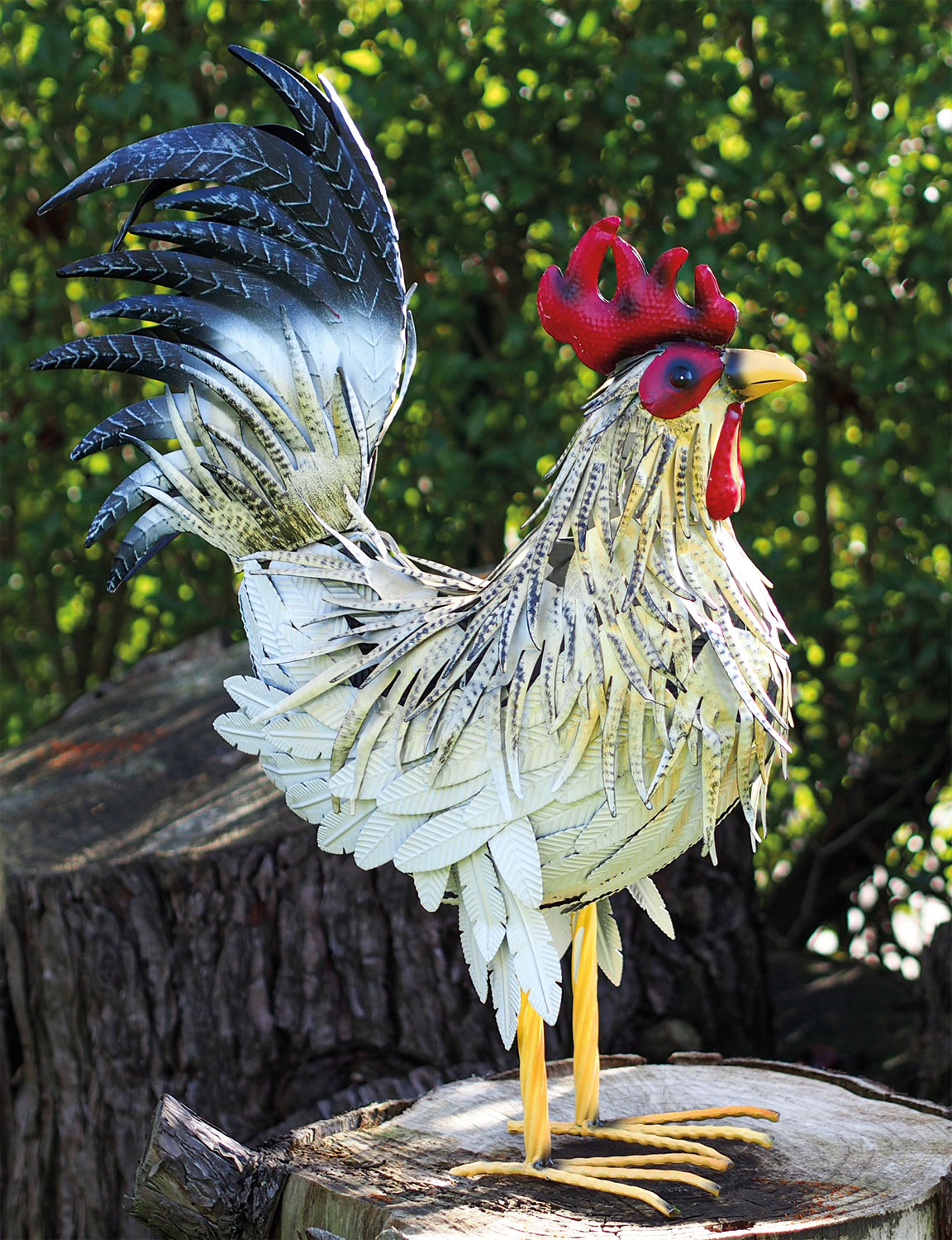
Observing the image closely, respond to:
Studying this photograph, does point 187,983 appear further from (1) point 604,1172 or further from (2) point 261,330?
(2) point 261,330

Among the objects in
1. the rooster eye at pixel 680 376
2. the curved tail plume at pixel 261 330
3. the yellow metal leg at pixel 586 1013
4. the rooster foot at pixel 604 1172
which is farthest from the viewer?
the yellow metal leg at pixel 586 1013

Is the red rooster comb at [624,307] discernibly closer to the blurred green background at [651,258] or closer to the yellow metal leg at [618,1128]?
the yellow metal leg at [618,1128]

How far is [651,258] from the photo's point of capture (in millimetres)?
3568

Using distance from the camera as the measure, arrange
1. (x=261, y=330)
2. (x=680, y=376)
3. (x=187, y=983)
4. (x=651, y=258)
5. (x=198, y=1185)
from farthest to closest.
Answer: (x=651, y=258), (x=187, y=983), (x=261, y=330), (x=198, y=1185), (x=680, y=376)

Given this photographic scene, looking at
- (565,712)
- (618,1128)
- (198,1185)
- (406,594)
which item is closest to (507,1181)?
(618,1128)

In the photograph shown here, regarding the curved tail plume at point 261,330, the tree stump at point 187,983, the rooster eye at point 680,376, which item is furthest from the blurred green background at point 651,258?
the rooster eye at point 680,376

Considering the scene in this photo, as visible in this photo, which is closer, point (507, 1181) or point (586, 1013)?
point (507, 1181)

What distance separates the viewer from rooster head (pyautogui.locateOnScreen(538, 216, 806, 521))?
1.67m

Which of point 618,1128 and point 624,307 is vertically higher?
point 624,307

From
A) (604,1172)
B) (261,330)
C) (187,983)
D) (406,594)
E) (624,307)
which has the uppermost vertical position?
(261,330)

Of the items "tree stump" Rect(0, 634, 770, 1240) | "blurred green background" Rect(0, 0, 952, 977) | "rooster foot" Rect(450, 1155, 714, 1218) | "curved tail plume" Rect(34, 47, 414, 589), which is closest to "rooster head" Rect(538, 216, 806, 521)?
"curved tail plume" Rect(34, 47, 414, 589)

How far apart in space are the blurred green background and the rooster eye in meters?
1.82

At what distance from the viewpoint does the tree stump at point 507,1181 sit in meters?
1.72

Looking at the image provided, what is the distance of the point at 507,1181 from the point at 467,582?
0.92m
